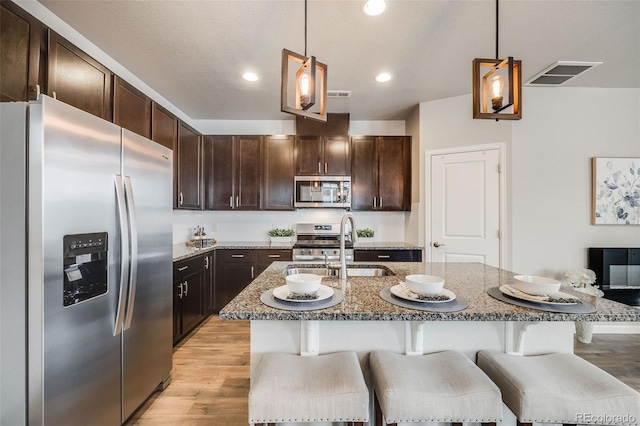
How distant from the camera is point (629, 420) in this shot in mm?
962

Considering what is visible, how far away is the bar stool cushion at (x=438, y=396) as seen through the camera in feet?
3.21

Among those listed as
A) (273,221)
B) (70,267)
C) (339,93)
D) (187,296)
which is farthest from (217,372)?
(339,93)

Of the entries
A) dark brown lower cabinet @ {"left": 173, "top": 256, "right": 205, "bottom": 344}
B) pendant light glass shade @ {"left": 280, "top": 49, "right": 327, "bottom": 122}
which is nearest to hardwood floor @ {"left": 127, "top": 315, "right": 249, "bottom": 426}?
dark brown lower cabinet @ {"left": 173, "top": 256, "right": 205, "bottom": 344}

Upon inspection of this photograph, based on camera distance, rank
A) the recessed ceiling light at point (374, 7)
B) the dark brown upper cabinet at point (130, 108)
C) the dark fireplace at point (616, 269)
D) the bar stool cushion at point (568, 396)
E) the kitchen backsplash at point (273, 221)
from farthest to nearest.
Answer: the kitchen backsplash at point (273, 221) < the dark fireplace at point (616, 269) < the dark brown upper cabinet at point (130, 108) < the recessed ceiling light at point (374, 7) < the bar stool cushion at point (568, 396)

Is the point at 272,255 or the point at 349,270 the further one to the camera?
the point at 272,255

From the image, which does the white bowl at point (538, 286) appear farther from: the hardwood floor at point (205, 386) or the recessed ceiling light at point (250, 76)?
the recessed ceiling light at point (250, 76)

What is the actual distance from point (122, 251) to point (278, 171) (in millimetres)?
2509

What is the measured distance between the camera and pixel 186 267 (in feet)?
9.46

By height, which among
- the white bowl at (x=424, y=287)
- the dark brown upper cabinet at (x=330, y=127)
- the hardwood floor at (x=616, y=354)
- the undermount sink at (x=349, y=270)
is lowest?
the hardwood floor at (x=616, y=354)

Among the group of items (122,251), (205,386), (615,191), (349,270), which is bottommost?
(205,386)

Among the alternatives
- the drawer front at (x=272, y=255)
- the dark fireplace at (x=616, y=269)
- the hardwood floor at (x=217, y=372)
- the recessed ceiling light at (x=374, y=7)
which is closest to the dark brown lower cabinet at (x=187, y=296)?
the hardwood floor at (x=217, y=372)

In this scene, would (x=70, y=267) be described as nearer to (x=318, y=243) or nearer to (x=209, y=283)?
(x=209, y=283)

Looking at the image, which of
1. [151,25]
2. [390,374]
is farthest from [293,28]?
[390,374]

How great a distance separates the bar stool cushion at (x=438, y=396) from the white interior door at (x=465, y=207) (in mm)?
2443
